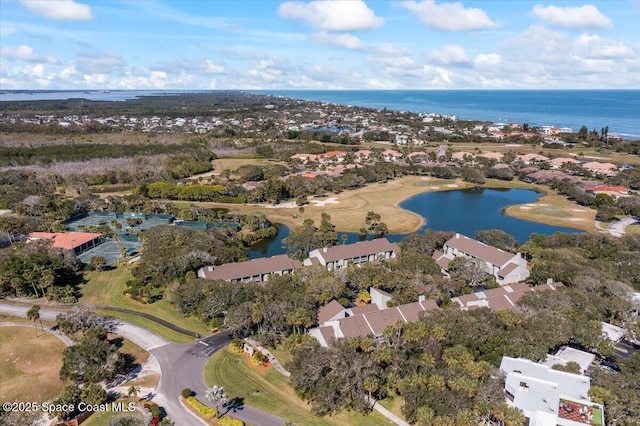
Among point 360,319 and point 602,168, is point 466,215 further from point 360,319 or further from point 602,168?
point 602,168

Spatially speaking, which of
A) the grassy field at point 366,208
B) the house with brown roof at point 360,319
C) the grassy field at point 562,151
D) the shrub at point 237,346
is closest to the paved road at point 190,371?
the shrub at point 237,346

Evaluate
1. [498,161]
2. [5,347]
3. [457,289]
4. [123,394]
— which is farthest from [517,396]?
[498,161]

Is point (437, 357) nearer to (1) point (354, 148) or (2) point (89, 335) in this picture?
(2) point (89, 335)

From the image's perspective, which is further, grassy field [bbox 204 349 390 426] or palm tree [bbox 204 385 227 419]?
→ grassy field [bbox 204 349 390 426]

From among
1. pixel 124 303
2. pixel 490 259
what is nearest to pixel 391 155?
pixel 490 259

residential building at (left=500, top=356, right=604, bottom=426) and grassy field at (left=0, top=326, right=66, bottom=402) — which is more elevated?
residential building at (left=500, top=356, right=604, bottom=426)

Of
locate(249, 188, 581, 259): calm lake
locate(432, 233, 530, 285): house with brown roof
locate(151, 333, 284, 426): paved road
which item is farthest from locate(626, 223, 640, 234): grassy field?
locate(151, 333, 284, 426): paved road

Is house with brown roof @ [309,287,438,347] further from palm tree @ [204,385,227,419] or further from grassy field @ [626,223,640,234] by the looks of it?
grassy field @ [626,223,640,234]

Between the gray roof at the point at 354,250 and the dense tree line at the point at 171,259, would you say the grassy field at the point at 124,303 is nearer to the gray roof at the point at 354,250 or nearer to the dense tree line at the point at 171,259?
the dense tree line at the point at 171,259
